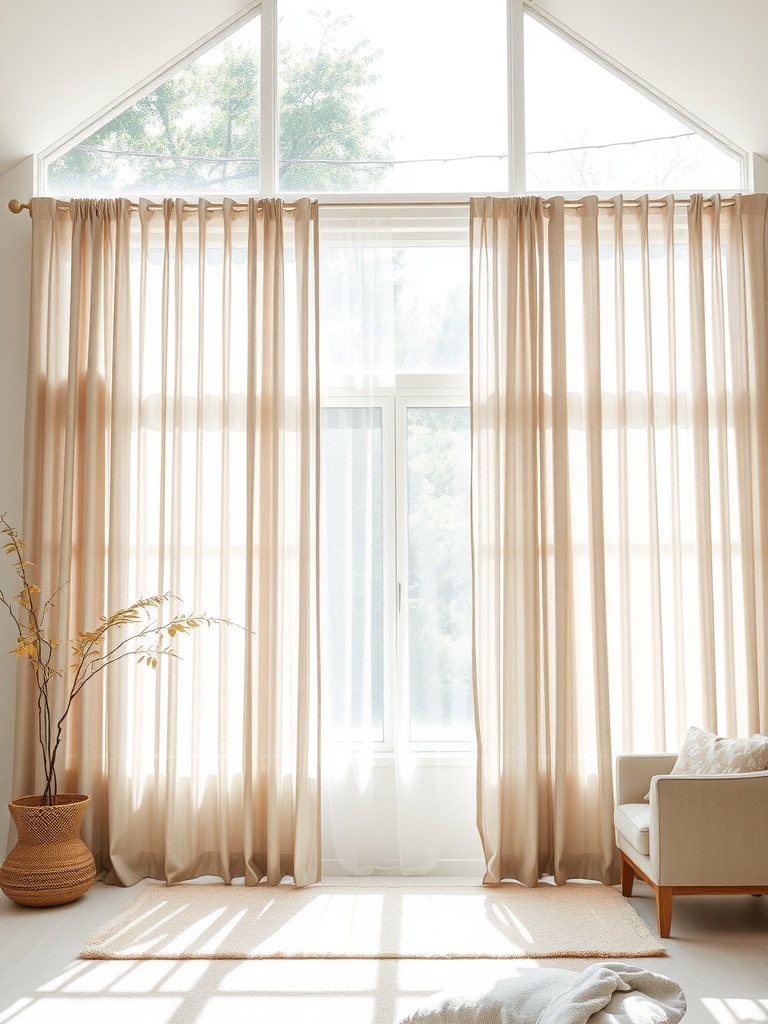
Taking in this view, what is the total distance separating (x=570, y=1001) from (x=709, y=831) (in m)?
1.51

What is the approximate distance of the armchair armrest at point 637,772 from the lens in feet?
12.3

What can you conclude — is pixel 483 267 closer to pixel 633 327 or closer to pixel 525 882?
pixel 633 327

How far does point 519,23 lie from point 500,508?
7.48ft

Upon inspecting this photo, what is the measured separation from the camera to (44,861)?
3576mm

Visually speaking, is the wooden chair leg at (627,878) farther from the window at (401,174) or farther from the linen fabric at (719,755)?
the window at (401,174)

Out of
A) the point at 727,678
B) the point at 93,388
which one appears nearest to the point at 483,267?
the point at 93,388

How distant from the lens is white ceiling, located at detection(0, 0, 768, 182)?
3.86 m

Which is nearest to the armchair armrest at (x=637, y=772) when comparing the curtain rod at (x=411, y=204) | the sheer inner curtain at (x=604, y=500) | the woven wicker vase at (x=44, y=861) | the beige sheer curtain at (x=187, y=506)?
the sheer inner curtain at (x=604, y=500)

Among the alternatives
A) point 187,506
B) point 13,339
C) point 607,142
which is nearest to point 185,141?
point 13,339

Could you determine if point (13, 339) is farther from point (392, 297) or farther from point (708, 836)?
point (708, 836)

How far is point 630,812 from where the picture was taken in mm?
3621

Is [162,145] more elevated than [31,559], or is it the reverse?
[162,145]

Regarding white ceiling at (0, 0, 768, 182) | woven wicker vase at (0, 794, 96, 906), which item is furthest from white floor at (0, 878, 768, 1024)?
white ceiling at (0, 0, 768, 182)

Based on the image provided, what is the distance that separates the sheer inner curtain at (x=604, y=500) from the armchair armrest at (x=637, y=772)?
6.8 inches
